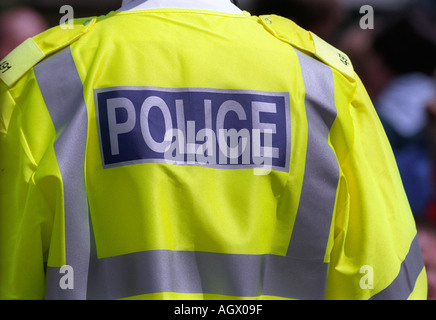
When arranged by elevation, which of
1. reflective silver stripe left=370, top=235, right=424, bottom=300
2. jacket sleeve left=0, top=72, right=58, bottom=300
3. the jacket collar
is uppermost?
the jacket collar

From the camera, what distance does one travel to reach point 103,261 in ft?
5.45

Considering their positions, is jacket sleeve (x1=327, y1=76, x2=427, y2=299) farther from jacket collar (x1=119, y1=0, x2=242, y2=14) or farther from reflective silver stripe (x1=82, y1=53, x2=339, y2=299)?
jacket collar (x1=119, y1=0, x2=242, y2=14)

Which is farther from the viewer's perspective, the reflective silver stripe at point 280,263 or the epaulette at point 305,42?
the epaulette at point 305,42

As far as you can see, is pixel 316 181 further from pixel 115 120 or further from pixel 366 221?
pixel 115 120

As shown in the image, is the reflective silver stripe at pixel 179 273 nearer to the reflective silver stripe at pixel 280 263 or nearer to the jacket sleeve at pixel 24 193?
the reflective silver stripe at pixel 280 263

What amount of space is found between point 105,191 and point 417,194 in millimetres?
1347

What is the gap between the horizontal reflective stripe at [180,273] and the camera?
5.41ft

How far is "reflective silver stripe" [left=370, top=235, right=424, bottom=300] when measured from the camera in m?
1.82

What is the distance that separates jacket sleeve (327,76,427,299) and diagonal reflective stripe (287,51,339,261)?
4 centimetres

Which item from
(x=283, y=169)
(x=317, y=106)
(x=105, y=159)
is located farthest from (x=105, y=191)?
(x=317, y=106)

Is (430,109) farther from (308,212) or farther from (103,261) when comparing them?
(103,261)

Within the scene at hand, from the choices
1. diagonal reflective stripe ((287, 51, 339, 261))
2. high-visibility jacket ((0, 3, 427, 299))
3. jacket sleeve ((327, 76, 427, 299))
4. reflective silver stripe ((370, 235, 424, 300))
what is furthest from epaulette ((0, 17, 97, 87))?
reflective silver stripe ((370, 235, 424, 300))

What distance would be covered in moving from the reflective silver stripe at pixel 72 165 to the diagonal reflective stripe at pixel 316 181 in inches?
18.8

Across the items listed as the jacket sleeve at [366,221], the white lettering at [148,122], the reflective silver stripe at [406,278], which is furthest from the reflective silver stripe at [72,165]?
the reflective silver stripe at [406,278]
